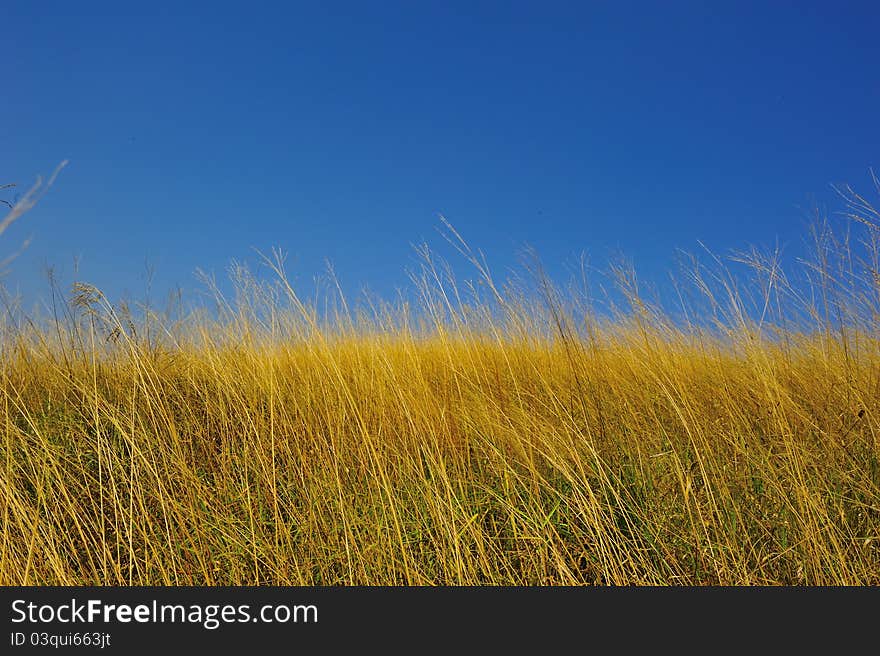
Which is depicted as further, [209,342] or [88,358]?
[88,358]

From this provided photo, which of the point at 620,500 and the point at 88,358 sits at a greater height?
the point at 88,358

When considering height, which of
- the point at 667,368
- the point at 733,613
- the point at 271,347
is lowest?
the point at 733,613

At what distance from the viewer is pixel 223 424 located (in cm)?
284

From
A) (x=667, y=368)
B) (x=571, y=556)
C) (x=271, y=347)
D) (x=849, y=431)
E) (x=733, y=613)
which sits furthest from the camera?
(x=271, y=347)

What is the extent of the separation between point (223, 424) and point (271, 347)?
0.54m

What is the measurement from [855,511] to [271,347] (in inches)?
109

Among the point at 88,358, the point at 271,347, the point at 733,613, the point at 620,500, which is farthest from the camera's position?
the point at 88,358

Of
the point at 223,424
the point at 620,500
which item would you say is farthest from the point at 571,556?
the point at 223,424

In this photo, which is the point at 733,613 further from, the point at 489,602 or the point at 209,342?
the point at 209,342

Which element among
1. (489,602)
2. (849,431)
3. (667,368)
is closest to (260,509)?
(489,602)

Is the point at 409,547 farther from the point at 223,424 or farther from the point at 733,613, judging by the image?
the point at 223,424

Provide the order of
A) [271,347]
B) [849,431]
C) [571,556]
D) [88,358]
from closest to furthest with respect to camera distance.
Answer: [571,556] < [849,431] < [271,347] < [88,358]

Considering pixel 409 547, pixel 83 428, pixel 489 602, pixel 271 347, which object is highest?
pixel 271 347

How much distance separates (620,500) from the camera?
Result: 2.09 metres
